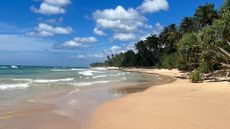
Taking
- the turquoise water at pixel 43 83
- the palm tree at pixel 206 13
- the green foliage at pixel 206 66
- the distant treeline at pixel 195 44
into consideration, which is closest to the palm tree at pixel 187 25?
the distant treeline at pixel 195 44

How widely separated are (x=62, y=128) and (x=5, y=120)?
2442 millimetres

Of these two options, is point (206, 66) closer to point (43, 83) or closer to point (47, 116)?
point (43, 83)

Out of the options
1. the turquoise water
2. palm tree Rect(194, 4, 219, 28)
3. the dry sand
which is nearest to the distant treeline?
palm tree Rect(194, 4, 219, 28)

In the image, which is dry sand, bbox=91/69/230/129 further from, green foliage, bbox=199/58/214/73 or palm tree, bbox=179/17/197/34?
palm tree, bbox=179/17/197/34

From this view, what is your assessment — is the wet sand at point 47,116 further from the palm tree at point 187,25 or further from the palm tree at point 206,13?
the palm tree at point 187,25

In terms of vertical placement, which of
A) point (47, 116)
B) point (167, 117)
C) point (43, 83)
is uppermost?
point (43, 83)

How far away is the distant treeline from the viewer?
99.3ft

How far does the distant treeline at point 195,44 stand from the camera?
30273mm

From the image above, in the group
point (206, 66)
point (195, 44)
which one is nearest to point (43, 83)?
point (195, 44)

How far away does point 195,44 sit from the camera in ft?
112

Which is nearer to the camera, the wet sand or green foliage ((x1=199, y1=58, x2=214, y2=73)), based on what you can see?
the wet sand

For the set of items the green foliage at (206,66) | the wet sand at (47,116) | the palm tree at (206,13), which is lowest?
the wet sand at (47,116)

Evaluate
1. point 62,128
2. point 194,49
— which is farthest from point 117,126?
point 194,49

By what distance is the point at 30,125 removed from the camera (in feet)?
31.8
